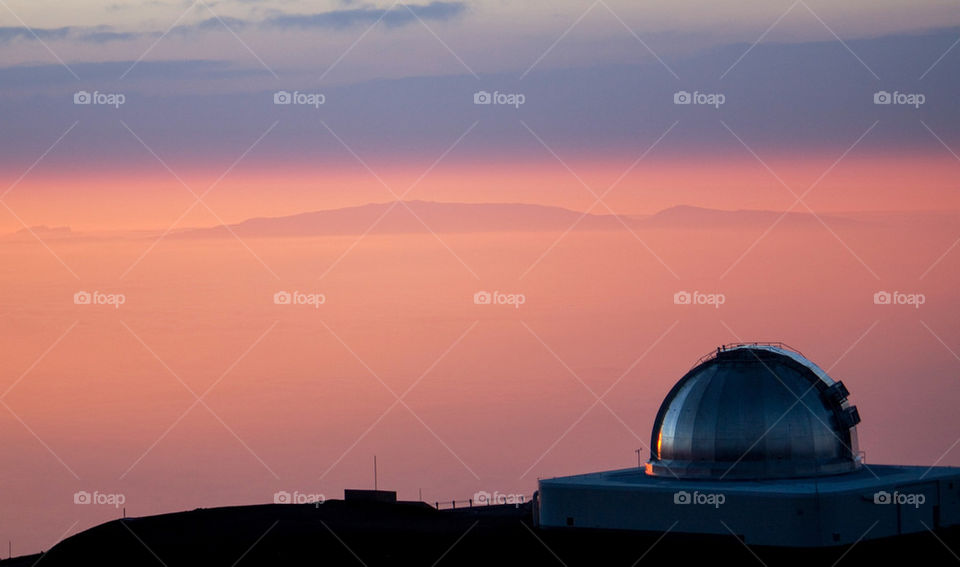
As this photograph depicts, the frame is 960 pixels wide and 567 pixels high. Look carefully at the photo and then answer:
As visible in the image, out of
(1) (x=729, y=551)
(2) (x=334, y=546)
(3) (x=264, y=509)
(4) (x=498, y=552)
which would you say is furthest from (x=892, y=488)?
(3) (x=264, y=509)

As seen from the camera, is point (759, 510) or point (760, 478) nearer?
point (759, 510)

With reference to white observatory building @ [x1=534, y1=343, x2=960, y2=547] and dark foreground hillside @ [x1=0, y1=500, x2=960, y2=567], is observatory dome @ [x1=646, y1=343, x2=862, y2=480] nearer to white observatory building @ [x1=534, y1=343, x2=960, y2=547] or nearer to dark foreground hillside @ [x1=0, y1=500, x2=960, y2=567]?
white observatory building @ [x1=534, y1=343, x2=960, y2=547]

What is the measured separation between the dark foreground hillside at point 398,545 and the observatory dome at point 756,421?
2841mm

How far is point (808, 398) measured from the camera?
60.5 m

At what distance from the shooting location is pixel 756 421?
5972 cm

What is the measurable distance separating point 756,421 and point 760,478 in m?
1.72

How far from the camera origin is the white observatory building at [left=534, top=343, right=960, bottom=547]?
5753cm

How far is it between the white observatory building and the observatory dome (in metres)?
0.03

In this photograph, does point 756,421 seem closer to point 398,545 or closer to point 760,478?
point 760,478

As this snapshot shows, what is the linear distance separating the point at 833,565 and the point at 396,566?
525 inches

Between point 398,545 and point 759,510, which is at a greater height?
point 398,545

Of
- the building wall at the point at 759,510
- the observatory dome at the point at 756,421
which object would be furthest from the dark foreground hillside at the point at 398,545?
the observatory dome at the point at 756,421

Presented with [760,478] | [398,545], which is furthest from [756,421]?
[398,545]

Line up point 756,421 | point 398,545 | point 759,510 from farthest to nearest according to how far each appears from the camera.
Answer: point 398,545 < point 756,421 < point 759,510
